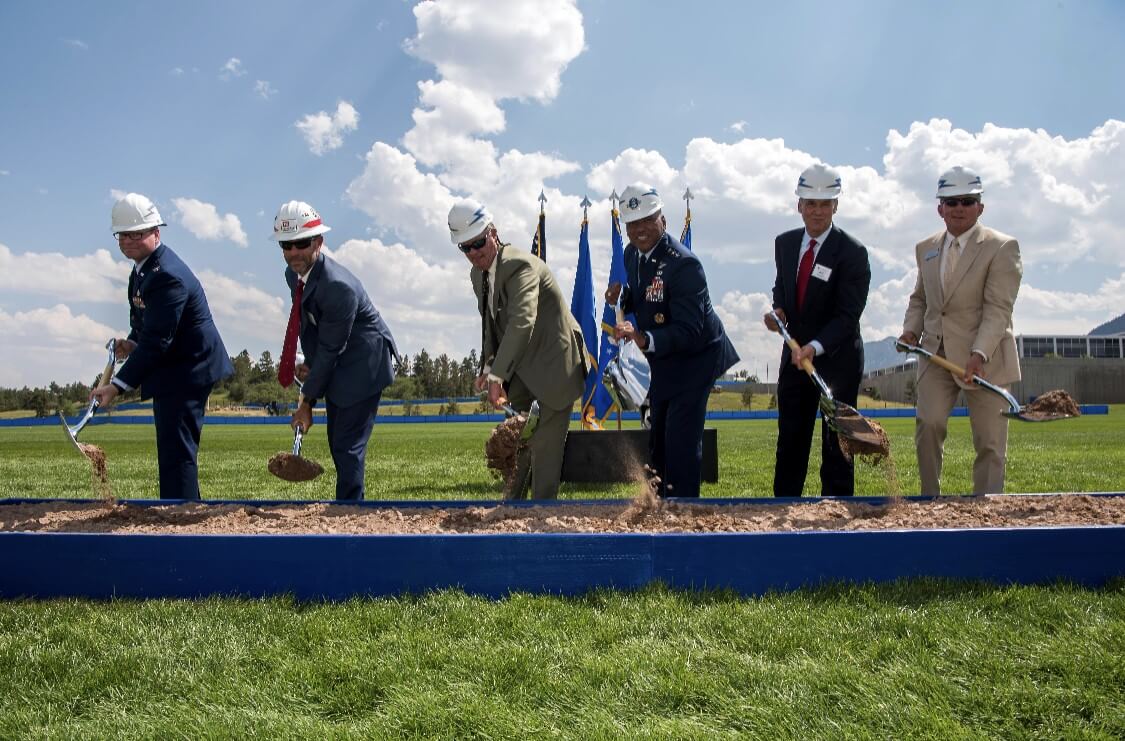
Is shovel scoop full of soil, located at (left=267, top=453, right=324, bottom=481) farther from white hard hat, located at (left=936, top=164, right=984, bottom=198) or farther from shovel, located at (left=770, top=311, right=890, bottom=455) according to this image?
white hard hat, located at (left=936, top=164, right=984, bottom=198)

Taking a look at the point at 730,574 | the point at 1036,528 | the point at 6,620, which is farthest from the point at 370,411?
the point at 1036,528

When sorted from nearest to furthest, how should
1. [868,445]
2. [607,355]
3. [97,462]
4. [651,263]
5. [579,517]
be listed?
[579,517] → [868,445] → [97,462] → [651,263] → [607,355]

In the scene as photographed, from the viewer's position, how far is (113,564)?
3.90 metres

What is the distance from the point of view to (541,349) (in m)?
5.44

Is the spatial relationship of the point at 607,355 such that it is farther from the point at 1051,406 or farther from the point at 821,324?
the point at 1051,406

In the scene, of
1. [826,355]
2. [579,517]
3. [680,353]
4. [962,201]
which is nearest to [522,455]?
[579,517]

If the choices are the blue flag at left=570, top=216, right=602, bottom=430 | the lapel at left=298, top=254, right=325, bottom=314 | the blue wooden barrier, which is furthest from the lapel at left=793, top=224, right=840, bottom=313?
the blue flag at left=570, top=216, right=602, bottom=430

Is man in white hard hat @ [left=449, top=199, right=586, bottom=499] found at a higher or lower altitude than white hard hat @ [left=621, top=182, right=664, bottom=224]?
lower

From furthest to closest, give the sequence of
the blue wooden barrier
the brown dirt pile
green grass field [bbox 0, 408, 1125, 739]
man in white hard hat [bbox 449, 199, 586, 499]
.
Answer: man in white hard hat [bbox 449, 199, 586, 499] → the brown dirt pile → the blue wooden barrier → green grass field [bbox 0, 408, 1125, 739]

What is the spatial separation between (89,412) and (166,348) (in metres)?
0.63

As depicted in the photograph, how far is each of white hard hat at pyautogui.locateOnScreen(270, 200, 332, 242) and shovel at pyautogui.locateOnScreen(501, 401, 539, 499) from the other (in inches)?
65.9

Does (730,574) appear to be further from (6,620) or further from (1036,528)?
(6,620)

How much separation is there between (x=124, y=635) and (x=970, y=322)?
205 inches

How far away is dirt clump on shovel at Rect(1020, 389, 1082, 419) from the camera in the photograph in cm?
535
